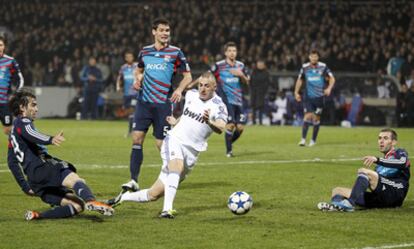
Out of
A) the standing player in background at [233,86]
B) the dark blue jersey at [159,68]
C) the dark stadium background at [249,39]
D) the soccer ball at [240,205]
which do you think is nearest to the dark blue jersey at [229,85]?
the standing player in background at [233,86]

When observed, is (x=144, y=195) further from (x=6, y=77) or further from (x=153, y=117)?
(x=6, y=77)

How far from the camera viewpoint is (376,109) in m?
33.3

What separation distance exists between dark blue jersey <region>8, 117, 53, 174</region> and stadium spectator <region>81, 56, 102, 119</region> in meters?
25.0

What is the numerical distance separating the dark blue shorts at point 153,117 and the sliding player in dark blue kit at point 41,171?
10.4 feet

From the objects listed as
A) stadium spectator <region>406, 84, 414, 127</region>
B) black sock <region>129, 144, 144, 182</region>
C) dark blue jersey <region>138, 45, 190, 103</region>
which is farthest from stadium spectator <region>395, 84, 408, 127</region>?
black sock <region>129, 144, 144, 182</region>

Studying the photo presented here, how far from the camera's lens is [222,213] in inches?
408

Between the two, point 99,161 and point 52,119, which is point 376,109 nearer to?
point 52,119

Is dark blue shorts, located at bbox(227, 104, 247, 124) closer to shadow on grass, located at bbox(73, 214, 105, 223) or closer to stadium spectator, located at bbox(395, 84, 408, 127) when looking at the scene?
shadow on grass, located at bbox(73, 214, 105, 223)

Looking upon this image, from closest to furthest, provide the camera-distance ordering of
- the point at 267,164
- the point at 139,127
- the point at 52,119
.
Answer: the point at 139,127, the point at 267,164, the point at 52,119

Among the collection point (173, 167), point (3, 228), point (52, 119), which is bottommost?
point (52, 119)

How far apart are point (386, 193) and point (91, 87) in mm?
25739

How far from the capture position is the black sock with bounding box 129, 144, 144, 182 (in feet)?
41.3

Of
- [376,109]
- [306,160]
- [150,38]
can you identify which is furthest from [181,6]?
[306,160]

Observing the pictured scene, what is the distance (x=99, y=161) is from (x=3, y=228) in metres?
8.05
